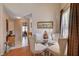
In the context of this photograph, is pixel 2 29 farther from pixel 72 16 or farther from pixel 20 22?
pixel 72 16

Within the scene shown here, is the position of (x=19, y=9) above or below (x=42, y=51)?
above

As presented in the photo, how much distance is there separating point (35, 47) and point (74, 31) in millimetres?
750

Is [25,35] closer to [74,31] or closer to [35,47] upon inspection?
[35,47]

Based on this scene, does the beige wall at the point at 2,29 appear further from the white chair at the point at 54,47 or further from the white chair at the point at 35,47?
the white chair at the point at 54,47

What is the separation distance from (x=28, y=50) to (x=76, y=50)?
85cm

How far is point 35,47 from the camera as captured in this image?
2.62 m

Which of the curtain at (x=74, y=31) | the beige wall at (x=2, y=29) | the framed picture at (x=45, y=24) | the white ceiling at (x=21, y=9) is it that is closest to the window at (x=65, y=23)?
the curtain at (x=74, y=31)

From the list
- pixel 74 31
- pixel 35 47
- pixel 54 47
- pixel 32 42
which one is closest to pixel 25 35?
pixel 32 42

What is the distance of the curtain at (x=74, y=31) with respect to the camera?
98.9 inches

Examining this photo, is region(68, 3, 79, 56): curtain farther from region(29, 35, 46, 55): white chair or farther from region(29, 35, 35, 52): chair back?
region(29, 35, 35, 52): chair back

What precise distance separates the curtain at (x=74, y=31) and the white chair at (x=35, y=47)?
496 mm

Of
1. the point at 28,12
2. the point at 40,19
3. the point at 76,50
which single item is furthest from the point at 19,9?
the point at 76,50

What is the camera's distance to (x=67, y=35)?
257 centimetres

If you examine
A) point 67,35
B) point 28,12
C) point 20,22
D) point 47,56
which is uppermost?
point 28,12
